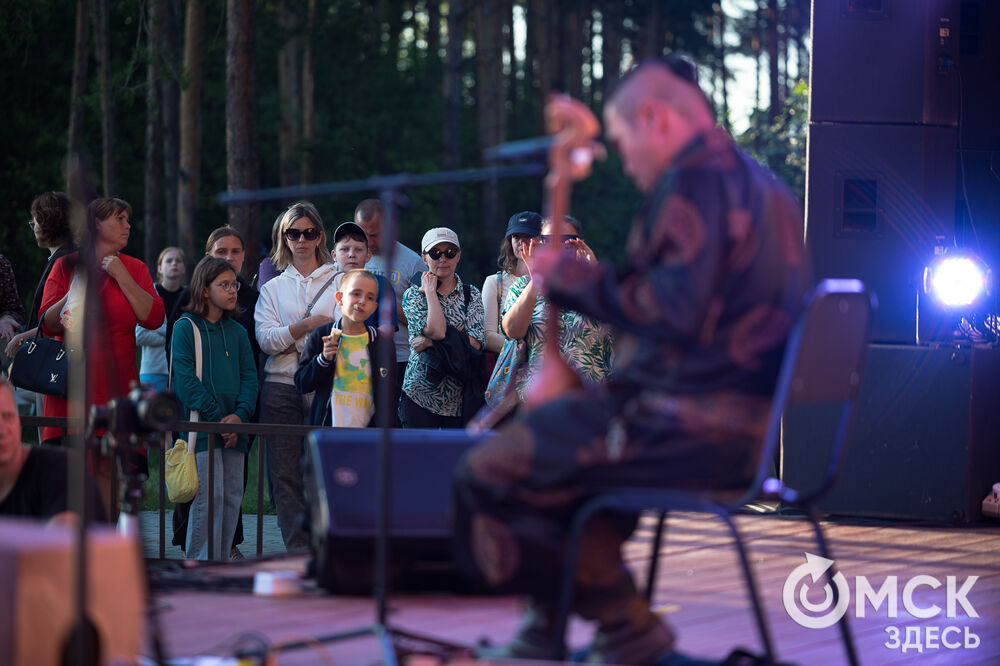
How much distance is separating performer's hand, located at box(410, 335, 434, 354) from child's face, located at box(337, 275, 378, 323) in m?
0.33

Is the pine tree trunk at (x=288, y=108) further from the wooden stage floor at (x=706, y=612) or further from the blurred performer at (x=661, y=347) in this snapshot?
the blurred performer at (x=661, y=347)

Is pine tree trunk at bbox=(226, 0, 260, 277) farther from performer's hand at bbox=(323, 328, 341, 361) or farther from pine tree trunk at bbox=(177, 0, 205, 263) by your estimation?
performer's hand at bbox=(323, 328, 341, 361)

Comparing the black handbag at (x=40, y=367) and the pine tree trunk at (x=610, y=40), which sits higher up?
the pine tree trunk at (x=610, y=40)

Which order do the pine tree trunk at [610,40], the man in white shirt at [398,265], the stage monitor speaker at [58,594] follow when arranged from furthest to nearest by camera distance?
the pine tree trunk at [610,40]
the man in white shirt at [398,265]
the stage monitor speaker at [58,594]

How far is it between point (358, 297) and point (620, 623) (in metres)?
2.92

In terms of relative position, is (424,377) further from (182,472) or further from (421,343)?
(182,472)

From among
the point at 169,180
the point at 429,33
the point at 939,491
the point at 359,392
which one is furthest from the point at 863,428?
the point at 429,33

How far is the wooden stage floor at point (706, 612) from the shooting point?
143 inches

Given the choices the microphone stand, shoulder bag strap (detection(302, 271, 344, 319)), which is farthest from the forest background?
the microphone stand

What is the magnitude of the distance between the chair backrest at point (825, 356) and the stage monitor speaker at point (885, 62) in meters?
3.54

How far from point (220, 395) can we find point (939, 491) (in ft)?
10.9

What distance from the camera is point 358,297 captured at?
5621 mm

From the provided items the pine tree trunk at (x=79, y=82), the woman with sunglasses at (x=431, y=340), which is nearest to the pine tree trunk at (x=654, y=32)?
the pine tree trunk at (x=79, y=82)

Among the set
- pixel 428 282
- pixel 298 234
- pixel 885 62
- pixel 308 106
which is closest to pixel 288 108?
pixel 308 106
